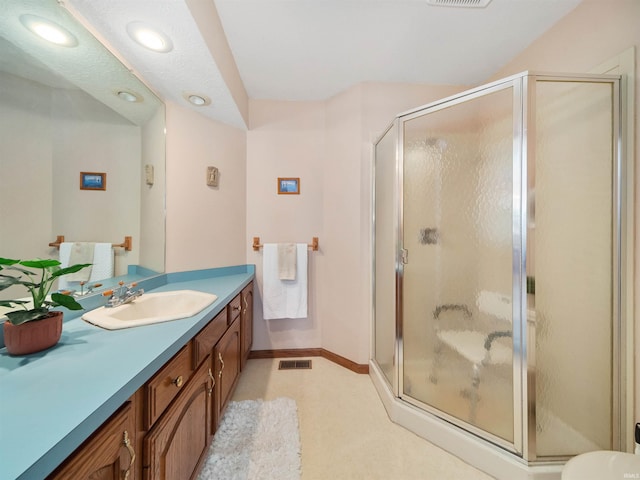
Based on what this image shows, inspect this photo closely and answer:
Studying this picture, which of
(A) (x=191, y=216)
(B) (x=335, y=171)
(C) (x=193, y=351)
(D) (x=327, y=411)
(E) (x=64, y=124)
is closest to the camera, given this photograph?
(C) (x=193, y=351)

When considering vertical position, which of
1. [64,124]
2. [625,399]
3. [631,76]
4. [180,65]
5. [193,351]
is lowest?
[625,399]

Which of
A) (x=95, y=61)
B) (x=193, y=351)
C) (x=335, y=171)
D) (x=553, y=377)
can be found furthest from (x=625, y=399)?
(x=95, y=61)

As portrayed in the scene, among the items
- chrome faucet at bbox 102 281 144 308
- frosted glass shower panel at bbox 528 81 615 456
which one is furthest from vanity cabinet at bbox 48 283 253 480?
frosted glass shower panel at bbox 528 81 615 456

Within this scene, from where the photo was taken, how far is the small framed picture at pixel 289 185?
6.91ft

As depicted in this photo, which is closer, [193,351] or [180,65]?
[193,351]

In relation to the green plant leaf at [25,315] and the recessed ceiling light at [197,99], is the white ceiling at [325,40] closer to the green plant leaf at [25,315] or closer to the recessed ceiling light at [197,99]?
the recessed ceiling light at [197,99]

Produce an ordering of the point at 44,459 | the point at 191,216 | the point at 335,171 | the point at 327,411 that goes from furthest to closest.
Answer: the point at 335,171 < the point at 191,216 < the point at 327,411 < the point at 44,459

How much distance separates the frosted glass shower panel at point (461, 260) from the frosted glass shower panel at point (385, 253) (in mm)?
96

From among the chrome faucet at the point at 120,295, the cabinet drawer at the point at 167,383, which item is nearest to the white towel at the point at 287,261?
the chrome faucet at the point at 120,295

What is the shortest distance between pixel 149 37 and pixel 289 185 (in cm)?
122

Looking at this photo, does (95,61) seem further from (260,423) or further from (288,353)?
(288,353)

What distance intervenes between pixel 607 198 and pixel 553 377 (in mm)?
880

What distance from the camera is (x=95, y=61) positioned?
112 centimetres

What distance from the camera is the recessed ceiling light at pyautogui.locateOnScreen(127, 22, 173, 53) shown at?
1.08 metres
